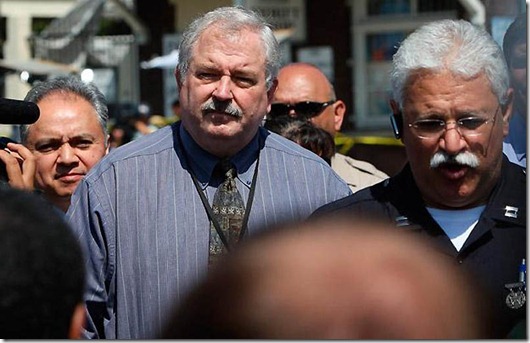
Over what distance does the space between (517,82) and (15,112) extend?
1479 mm

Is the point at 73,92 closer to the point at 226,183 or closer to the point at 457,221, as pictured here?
the point at 226,183

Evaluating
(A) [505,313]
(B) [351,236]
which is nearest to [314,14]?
(A) [505,313]

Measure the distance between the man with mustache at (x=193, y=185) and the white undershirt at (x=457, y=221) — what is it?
379 mm

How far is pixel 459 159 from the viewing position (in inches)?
107

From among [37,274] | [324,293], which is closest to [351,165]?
[37,274]

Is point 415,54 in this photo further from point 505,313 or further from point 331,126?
point 331,126

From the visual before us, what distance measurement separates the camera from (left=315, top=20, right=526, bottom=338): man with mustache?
273 cm

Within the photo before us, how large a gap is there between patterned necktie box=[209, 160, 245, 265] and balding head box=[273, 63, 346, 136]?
1.55 m

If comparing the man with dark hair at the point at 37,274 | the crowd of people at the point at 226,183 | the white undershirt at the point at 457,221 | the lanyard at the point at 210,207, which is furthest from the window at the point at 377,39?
the man with dark hair at the point at 37,274

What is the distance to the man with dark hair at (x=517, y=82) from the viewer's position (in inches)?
132

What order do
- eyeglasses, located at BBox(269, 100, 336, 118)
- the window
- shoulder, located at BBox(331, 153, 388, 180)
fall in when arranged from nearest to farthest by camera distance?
shoulder, located at BBox(331, 153, 388, 180) < eyeglasses, located at BBox(269, 100, 336, 118) < the window

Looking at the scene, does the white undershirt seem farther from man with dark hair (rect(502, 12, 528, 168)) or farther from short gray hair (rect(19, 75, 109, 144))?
short gray hair (rect(19, 75, 109, 144))

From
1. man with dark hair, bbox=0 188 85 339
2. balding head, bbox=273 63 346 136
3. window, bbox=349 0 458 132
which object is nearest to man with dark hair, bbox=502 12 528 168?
balding head, bbox=273 63 346 136

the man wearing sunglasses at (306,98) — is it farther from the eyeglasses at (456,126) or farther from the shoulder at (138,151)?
the eyeglasses at (456,126)
